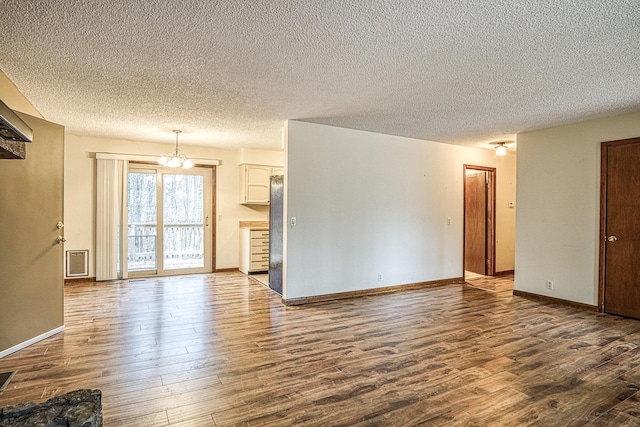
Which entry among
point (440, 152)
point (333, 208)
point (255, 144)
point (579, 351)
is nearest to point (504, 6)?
point (579, 351)

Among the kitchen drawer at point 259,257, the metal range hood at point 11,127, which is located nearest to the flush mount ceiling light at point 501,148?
the kitchen drawer at point 259,257

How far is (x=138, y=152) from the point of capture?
6.52m

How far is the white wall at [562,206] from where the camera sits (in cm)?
455

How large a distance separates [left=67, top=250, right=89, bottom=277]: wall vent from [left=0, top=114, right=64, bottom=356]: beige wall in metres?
2.75

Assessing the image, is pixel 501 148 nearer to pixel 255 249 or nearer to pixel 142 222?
pixel 255 249

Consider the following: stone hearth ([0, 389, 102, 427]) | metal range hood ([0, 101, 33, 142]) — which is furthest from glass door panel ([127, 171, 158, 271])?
stone hearth ([0, 389, 102, 427])

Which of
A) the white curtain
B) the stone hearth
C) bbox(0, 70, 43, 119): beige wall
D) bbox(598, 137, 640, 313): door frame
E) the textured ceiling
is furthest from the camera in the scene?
the white curtain

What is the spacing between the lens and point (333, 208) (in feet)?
16.9

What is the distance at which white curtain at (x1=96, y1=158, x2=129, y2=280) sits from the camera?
618cm

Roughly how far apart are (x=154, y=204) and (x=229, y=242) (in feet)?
5.32

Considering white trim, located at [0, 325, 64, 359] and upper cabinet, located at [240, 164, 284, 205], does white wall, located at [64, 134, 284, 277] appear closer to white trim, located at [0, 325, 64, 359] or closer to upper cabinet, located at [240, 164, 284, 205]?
upper cabinet, located at [240, 164, 284, 205]

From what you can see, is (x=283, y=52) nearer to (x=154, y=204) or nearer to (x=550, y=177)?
(x=550, y=177)

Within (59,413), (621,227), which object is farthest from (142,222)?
(621,227)

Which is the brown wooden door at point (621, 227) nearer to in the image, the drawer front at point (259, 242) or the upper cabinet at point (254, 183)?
the drawer front at point (259, 242)
